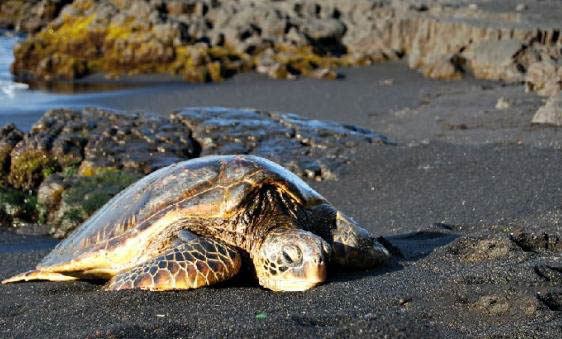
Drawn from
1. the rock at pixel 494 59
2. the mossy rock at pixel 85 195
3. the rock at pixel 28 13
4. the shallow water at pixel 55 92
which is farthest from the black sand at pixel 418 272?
the rock at pixel 28 13

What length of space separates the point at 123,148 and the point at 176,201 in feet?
17.4

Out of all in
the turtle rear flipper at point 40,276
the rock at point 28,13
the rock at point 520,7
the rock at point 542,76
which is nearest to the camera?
the turtle rear flipper at point 40,276

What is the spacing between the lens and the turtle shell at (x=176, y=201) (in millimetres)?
4457

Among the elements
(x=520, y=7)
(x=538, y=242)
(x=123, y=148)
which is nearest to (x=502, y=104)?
(x=123, y=148)

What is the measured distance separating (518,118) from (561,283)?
8098 mm

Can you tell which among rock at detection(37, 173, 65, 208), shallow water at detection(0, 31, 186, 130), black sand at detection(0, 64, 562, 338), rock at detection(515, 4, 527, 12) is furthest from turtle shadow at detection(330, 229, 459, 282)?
rock at detection(515, 4, 527, 12)

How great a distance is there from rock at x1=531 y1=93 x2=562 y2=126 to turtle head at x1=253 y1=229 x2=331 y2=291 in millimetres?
7287

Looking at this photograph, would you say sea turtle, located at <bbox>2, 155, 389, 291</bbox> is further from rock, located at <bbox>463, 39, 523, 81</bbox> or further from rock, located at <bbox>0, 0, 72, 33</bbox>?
rock, located at <bbox>0, 0, 72, 33</bbox>

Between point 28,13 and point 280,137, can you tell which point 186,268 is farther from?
point 28,13

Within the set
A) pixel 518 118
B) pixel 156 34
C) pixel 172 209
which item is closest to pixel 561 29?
pixel 518 118

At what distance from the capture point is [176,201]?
452 centimetres

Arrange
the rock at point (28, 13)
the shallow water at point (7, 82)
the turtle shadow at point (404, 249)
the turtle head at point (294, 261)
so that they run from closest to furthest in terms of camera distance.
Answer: the turtle head at point (294, 261)
the turtle shadow at point (404, 249)
the shallow water at point (7, 82)
the rock at point (28, 13)

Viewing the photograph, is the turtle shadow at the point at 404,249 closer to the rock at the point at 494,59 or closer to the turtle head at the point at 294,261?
the turtle head at the point at 294,261

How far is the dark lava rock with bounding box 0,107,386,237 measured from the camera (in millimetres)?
8336
